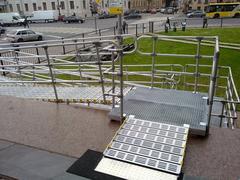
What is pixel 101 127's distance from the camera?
3.66m

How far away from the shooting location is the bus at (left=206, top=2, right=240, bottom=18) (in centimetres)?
3819

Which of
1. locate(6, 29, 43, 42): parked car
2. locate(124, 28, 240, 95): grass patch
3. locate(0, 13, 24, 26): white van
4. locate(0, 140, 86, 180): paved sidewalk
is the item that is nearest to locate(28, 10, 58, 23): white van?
locate(0, 13, 24, 26): white van

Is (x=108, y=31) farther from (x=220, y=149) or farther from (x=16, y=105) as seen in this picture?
(x=220, y=149)

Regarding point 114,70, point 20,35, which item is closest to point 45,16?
point 20,35

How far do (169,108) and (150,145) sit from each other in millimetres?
1020

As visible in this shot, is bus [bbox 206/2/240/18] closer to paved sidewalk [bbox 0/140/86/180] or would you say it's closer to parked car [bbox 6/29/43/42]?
parked car [bbox 6/29/43/42]

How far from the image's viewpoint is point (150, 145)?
3.08 metres

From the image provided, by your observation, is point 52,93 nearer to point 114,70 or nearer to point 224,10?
point 114,70

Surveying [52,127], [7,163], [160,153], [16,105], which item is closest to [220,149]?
[160,153]

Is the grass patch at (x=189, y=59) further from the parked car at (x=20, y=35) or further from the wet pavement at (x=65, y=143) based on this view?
the parked car at (x=20, y=35)

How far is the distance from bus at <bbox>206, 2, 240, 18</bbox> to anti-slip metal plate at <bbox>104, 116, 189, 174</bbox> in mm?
40798

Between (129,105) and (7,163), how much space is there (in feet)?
6.51

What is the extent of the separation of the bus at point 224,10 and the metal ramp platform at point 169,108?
129 feet

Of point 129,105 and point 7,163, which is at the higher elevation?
point 129,105
